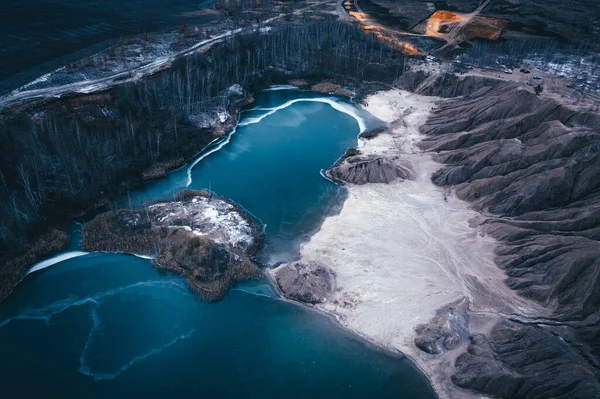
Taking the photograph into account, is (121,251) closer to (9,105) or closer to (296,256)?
(296,256)

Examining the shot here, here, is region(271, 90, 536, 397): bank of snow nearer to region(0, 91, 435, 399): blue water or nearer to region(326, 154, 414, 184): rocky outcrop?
region(326, 154, 414, 184): rocky outcrop

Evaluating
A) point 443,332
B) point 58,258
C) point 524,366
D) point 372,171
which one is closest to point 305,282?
point 443,332

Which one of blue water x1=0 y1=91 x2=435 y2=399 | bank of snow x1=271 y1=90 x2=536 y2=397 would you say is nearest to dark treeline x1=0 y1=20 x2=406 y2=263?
blue water x1=0 y1=91 x2=435 y2=399

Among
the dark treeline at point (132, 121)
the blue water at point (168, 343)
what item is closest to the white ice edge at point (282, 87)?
the dark treeline at point (132, 121)

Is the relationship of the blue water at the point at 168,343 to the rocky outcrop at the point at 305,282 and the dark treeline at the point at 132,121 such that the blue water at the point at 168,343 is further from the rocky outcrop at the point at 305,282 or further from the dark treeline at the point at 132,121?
the dark treeline at the point at 132,121

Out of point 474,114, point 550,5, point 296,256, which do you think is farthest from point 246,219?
point 550,5
